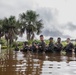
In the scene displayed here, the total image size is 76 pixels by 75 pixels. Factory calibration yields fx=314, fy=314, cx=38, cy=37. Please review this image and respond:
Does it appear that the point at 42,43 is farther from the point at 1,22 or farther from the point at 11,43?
the point at 1,22

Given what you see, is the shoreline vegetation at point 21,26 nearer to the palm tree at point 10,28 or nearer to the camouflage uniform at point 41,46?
the palm tree at point 10,28

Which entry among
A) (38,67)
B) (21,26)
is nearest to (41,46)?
(38,67)

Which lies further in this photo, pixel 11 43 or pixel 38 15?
pixel 38 15

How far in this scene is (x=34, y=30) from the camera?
237 feet

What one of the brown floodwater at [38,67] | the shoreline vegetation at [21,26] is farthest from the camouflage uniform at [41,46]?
the shoreline vegetation at [21,26]

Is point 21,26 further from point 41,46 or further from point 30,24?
point 41,46

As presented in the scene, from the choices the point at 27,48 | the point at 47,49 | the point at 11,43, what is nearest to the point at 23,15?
the point at 11,43

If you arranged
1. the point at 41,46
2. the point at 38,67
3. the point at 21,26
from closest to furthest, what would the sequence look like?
Answer: the point at 38,67
the point at 41,46
the point at 21,26

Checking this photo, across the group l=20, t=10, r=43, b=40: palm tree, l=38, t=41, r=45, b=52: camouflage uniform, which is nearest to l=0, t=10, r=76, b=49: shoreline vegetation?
l=20, t=10, r=43, b=40: palm tree

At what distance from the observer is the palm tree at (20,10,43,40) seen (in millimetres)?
71938

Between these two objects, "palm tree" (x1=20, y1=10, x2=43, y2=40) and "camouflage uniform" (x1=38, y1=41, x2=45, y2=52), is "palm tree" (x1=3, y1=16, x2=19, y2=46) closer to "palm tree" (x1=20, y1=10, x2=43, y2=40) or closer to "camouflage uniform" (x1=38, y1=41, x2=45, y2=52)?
"palm tree" (x1=20, y1=10, x2=43, y2=40)

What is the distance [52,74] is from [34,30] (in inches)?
2541

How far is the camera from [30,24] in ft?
239

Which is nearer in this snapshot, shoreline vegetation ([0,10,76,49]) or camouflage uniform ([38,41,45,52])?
camouflage uniform ([38,41,45,52])
